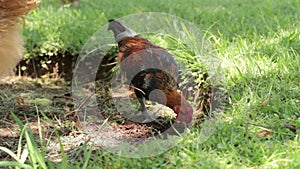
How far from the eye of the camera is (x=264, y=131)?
327 centimetres

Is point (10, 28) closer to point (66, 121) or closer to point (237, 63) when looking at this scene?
point (66, 121)

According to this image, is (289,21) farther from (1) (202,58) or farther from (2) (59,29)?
(2) (59,29)

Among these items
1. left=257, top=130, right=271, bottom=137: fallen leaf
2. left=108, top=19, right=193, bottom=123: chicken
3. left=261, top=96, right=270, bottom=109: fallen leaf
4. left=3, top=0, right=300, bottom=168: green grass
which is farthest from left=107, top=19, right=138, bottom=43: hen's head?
left=257, top=130, right=271, bottom=137: fallen leaf

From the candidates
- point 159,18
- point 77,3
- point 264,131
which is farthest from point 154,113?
point 77,3

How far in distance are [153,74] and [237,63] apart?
975 mm

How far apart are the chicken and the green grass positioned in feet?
1.09

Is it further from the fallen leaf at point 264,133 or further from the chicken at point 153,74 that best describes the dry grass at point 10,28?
the fallen leaf at point 264,133

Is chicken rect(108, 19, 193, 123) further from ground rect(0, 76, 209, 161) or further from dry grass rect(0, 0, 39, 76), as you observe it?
dry grass rect(0, 0, 39, 76)

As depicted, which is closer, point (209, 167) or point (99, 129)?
point (209, 167)

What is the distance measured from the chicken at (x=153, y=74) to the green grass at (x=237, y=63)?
0.33 m

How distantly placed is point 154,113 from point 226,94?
0.59 m

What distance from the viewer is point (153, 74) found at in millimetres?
3699

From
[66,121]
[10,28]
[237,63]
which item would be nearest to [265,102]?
[237,63]

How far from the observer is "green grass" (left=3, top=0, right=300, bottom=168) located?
295cm
